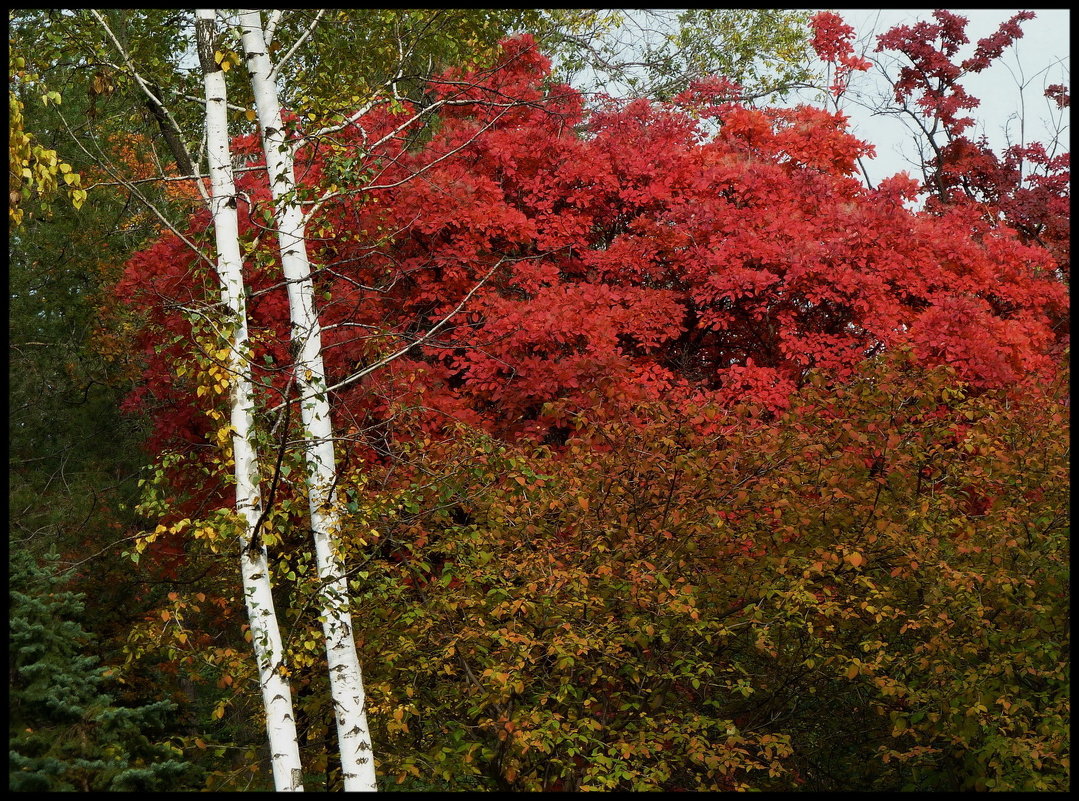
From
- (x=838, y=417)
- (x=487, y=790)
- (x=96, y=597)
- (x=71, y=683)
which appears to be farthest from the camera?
(x=96, y=597)

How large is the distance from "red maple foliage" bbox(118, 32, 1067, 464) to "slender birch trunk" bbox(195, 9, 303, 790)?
2.06 m

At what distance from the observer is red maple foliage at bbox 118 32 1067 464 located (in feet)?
28.1

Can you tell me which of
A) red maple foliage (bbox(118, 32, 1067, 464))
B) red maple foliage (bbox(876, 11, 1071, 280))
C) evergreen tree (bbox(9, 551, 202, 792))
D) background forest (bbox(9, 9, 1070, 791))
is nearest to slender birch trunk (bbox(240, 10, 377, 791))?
background forest (bbox(9, 9, 1070, 791))

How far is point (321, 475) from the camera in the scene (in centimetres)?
580

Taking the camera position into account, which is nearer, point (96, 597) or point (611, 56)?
point (96, 597)

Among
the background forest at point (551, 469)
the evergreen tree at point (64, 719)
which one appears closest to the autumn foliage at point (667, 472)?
the background forest at point (551, 469)

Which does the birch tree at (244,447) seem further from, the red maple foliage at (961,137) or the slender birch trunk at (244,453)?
the red maple foliage at (961,137)

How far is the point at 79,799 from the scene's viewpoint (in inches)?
171

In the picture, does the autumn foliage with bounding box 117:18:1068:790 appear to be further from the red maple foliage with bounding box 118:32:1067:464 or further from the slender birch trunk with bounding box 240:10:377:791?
the slender birch trunk with bounding box 240:10:377:791

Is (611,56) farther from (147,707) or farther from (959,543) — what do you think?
(147,707)

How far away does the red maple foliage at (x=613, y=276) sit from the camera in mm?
8570

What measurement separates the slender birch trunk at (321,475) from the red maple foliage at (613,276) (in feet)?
5.83

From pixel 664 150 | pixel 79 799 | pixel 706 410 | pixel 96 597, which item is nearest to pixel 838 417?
pixel 706 410

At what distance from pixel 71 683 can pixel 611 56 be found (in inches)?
583
